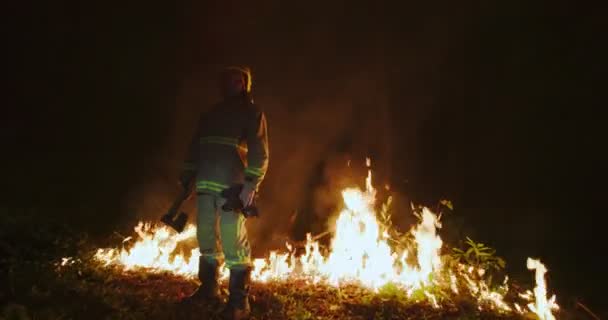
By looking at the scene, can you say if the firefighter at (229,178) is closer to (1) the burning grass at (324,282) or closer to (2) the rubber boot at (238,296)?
(2) the rubber boot at (238,296)

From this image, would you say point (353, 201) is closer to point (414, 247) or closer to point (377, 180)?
point (414, 247)

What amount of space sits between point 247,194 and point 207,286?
1.16 meters

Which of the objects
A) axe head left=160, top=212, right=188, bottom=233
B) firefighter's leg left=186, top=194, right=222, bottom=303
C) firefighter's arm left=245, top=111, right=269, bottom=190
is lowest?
firefighter's leg left=186, top=194, right=222, bottom=303

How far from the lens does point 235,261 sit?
4496 millimetres

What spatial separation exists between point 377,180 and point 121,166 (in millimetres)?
6248

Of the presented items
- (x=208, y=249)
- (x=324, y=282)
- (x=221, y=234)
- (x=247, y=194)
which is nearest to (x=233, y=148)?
(x=247, y=194)

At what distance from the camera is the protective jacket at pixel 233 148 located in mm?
4562

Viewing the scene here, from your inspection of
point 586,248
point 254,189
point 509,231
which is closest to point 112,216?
point 254,189

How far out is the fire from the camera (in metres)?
5.54

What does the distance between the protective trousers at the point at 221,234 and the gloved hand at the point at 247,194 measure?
15 centimetres

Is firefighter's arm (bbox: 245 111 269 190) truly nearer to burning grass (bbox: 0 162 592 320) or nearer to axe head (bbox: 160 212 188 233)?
axe head (bbox: 160 212 188 233)

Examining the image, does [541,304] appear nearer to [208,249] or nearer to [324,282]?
[324,282]

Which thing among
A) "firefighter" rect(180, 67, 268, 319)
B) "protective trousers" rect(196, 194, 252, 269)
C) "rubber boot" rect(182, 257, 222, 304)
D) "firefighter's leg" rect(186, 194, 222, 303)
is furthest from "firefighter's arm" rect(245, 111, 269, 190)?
"rubber boot" rect(182, 257, 222, 304)

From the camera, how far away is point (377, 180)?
9633 mm
